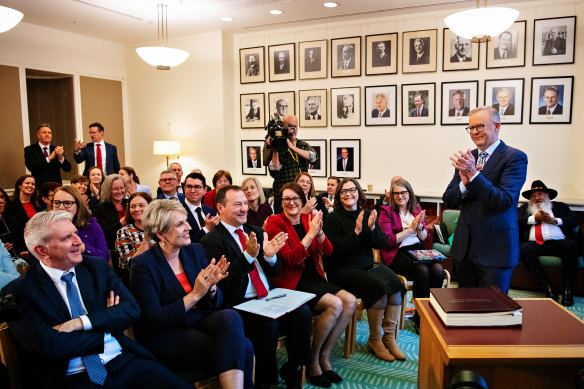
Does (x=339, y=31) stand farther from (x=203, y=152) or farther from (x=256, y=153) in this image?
(x=203, y=152)

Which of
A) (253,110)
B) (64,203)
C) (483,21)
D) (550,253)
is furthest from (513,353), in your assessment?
Result: (253,110)

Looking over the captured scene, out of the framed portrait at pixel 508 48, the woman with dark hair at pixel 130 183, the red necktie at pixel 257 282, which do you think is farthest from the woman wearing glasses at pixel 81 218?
the framed portrait at pixel 508 48

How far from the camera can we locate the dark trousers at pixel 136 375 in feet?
6.28

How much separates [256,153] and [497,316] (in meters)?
6.11

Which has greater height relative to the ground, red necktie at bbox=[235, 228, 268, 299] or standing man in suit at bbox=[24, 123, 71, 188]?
standing man in suit at bbox=[24, 123, 71, 188]

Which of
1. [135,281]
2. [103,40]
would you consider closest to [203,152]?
[103,40]

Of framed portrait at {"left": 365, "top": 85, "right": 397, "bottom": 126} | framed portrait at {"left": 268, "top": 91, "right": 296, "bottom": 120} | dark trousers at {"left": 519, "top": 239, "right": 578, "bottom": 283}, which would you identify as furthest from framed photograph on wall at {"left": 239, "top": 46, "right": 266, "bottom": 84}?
dark trousers at {"left": 519, "top": 239, "right": 578, "bottom": 283}

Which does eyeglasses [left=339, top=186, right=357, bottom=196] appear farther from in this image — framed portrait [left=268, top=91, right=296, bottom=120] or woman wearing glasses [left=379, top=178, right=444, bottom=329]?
framed portrait [left=268, top=91, right=296, bottom=120]

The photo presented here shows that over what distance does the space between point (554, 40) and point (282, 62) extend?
384cm

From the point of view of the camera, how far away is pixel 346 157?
6938mm

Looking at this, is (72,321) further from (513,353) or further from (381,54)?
(381,54)

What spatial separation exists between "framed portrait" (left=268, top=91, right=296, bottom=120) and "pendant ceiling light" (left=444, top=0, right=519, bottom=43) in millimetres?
3265

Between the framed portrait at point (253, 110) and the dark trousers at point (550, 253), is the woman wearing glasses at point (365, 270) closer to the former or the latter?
the dark trousers at point (550, 253)

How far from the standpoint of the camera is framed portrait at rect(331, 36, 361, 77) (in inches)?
261
